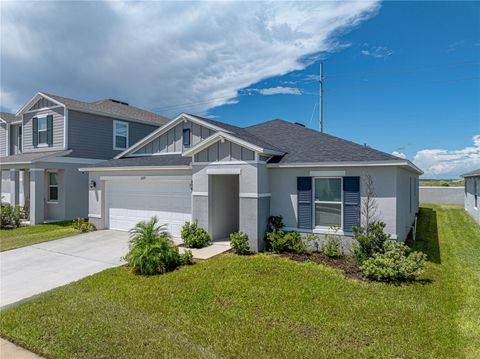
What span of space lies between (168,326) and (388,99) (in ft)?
71.2

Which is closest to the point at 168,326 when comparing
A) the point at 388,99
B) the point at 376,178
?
the point at 376,178

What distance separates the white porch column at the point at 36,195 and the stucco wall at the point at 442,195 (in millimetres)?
31156

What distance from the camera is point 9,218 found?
602 inches

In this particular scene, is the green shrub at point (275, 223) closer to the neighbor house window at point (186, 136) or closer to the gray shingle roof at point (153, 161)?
the gray shingle roof at point (153, 161)

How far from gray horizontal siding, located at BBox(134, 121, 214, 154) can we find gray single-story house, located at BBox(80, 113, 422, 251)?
0.16ft

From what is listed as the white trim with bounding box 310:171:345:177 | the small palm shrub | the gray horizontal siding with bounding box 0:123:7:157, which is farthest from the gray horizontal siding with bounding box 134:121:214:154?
the gray horizontal siding with bounding box 0:123:7:157

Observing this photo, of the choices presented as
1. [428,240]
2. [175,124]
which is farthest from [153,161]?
[428,240]

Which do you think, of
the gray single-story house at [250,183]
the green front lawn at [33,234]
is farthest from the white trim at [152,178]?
the green front lawn at [33,234]

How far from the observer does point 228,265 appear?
825 centimetres

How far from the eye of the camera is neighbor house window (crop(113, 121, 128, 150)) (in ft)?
61.7

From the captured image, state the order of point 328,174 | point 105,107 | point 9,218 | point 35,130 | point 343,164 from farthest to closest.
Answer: point 105,107, point 35,130, point 9,218, point 328,174, point 343,164

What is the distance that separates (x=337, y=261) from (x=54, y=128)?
17.1 metres

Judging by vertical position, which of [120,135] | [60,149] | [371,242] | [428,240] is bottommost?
[428,240]

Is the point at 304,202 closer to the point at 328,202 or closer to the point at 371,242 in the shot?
the point at 328,202
